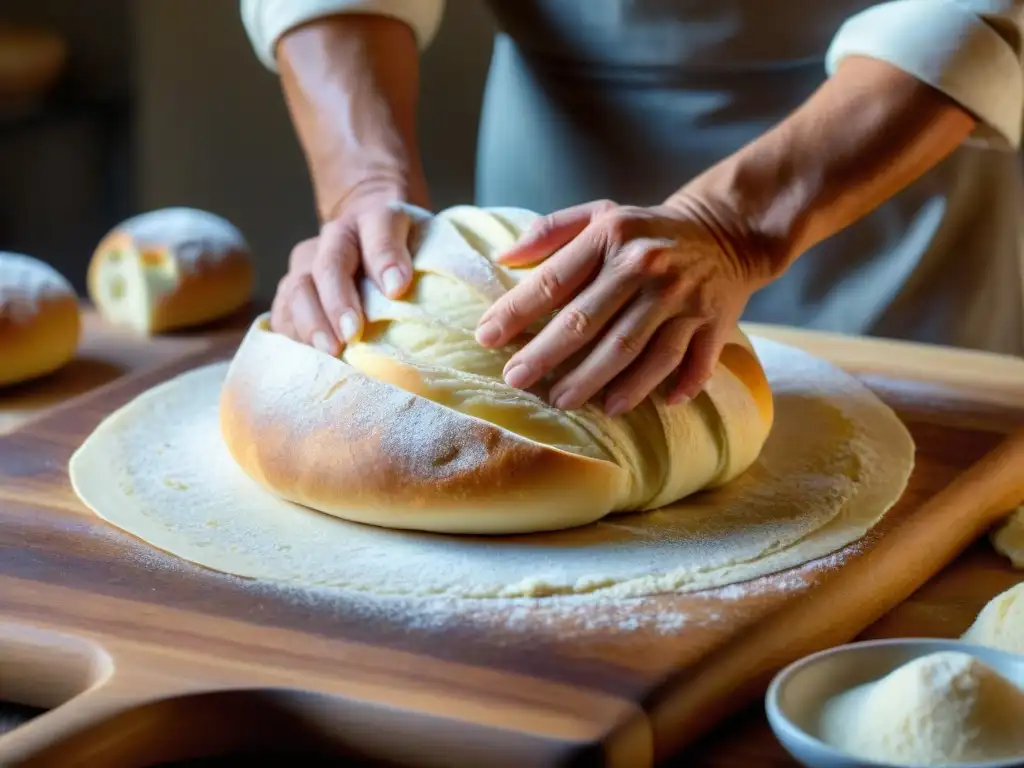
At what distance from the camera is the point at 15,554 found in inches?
45.7

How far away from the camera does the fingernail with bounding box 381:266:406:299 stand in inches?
52.6

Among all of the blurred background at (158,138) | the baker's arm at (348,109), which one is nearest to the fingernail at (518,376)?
the baker's arm at (348,109)

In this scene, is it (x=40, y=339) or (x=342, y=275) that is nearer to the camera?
(x=342, y=275)

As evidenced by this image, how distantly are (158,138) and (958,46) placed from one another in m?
2.48

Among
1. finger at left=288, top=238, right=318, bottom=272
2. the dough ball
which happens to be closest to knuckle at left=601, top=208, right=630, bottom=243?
finger at left=288, top=238, right=318, bottom=272

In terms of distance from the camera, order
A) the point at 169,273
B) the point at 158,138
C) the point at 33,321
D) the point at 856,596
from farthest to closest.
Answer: the point at 158,138 → the point at 169,273 → the point at 33,321 → the point at 856,596

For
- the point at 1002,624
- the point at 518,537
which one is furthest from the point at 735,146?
the point at 1002,624

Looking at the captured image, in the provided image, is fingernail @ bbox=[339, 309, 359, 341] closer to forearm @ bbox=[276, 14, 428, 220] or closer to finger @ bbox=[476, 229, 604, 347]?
finger @ bbox=[476, 229, 604, 347]

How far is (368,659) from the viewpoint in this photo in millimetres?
968

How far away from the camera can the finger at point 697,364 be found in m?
1.29

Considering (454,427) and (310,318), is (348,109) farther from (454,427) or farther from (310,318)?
(454,427)

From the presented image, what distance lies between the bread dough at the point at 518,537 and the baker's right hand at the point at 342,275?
0.17 metres

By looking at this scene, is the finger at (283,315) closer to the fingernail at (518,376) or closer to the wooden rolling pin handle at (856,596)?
the fingernail at (518,376)

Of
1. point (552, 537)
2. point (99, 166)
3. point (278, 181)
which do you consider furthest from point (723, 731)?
point (99, 166)
